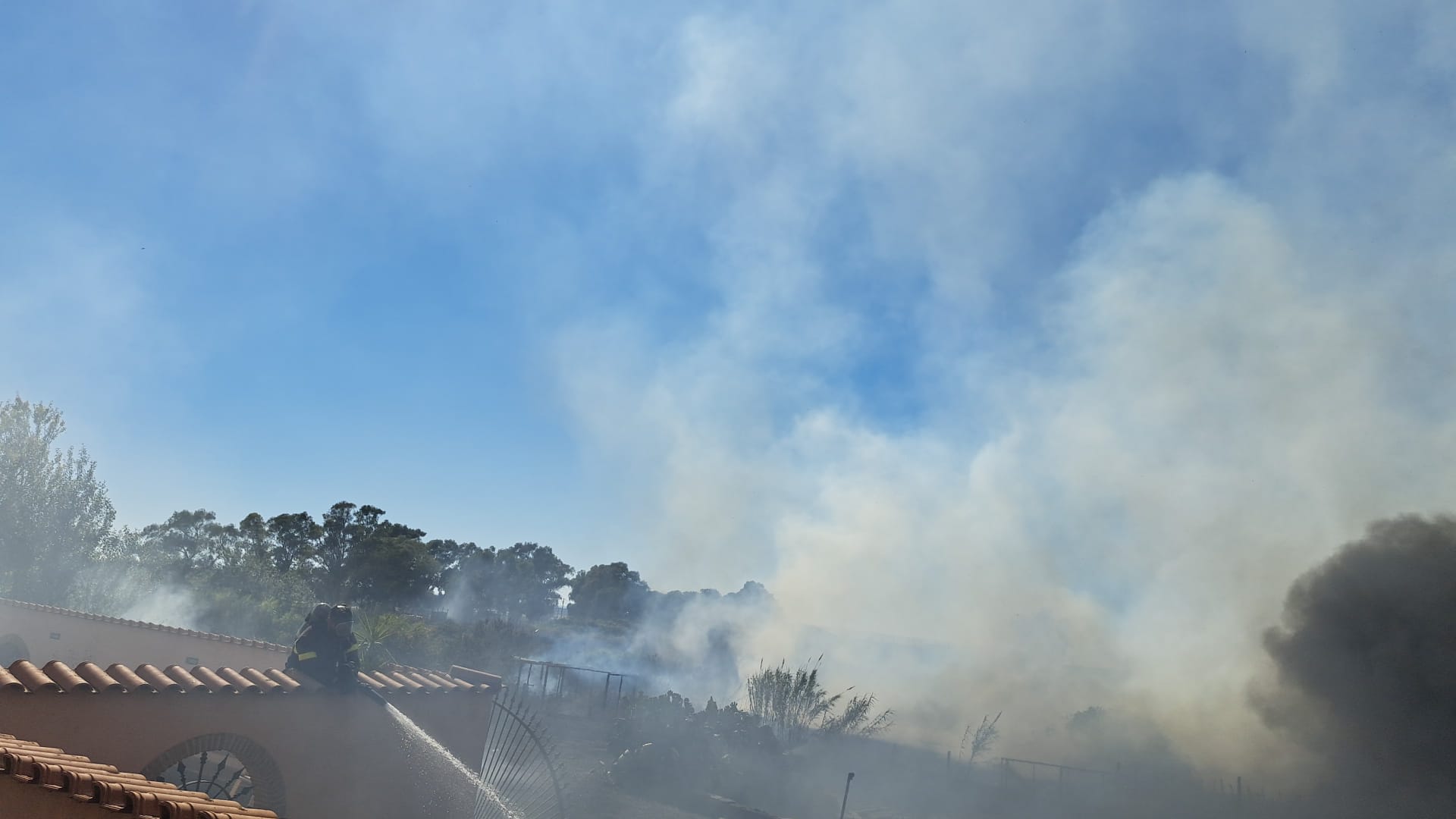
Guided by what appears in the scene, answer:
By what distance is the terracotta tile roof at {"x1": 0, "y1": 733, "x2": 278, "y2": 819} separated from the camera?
12.5ft

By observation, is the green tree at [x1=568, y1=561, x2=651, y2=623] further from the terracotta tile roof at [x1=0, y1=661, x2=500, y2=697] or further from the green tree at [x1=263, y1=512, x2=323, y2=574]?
the terracotta tile roof at [x1=0, y1=661, x2=500, y2=697]

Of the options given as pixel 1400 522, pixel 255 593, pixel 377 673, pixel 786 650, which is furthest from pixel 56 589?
pixel 1400 522

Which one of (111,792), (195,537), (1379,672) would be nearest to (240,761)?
(111,792)

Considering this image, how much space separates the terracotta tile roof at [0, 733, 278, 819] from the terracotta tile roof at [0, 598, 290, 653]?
1094 cm

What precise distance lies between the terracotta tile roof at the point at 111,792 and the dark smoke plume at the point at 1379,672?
34636 millimetres

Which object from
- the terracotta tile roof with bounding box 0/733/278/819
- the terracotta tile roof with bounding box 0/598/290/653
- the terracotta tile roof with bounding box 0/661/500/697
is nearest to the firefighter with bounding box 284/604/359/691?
the terracotta tile roof with bounding box 0/661/500/697

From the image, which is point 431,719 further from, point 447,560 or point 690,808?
point 447,560

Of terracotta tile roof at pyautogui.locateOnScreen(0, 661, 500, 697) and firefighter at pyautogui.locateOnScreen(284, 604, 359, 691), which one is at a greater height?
firefighter at pyautogui.locateOnScreen(284, 604, 359, 691)

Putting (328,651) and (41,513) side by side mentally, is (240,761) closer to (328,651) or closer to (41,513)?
(328,651)

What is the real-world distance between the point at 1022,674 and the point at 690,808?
32.0 m

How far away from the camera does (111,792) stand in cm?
391

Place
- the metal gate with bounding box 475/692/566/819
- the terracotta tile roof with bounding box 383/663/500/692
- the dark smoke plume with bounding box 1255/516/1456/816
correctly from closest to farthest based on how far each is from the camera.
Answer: the metal gate with bounding box 475/692/566/819 → the terracotta tile roof with bounding box 383/663/500/692 → the dark smoke plume with bounding box 1255/516/1456/816

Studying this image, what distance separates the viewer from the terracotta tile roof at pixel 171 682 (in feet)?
23.2

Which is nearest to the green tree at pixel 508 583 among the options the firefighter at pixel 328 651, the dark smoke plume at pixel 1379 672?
the dark smoke plume at pixel 1379 672
